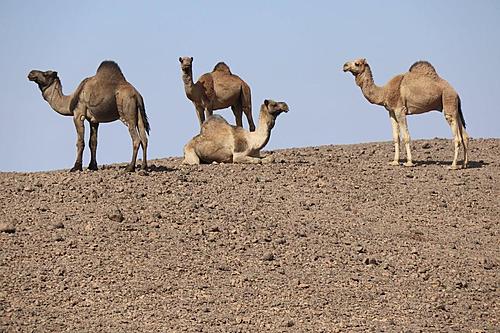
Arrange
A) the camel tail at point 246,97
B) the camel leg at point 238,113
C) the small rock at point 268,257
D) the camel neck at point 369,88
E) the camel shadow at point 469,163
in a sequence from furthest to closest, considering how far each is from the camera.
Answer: the camel leg at point 238,113, the camel tail at point 246,97, the camel neck at point 369,88, the camel shadow at point 469,163, the small rock at point 268,257

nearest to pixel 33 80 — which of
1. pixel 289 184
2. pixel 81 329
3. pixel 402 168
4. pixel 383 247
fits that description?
pixel 289 184

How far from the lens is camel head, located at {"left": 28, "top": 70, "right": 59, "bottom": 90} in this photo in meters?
20.8

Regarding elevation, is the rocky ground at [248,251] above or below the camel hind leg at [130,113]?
below

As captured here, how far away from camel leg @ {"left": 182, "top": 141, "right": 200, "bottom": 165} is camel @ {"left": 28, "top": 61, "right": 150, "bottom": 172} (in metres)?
1.49

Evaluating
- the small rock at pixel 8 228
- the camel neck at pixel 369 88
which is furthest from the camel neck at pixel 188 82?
the small rock at pixel 8 228

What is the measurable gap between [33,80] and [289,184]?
16.7 feet

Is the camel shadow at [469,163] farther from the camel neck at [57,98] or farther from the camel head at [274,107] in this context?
the camel neck at [57,98]

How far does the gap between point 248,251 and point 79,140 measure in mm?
5623

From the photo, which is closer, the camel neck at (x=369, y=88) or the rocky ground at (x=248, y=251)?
the rocky ground at (x=248, y=251)

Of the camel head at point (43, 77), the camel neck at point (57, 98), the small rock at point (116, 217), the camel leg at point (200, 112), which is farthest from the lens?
the camel leg at point (200, 112)

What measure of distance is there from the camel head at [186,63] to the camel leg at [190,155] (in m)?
3.20

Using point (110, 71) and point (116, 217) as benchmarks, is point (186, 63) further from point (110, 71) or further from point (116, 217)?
point (116, 217)

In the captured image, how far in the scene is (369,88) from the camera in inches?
869

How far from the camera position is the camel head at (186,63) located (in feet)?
78.0
